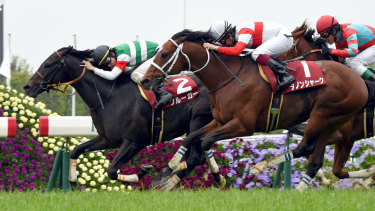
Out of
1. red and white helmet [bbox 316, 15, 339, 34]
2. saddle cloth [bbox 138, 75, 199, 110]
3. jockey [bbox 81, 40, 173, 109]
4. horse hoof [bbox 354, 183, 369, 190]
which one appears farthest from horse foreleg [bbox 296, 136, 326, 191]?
jockey [bbox 81, 40, 173, 109]

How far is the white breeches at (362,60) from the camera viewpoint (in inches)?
283

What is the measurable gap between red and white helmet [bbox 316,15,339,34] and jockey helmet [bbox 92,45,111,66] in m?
2.41

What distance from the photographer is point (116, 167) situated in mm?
6906

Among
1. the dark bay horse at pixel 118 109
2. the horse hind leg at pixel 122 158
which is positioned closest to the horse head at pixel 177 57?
the dark bay horse at pixel 118 109

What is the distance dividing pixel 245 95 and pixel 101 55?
6.18 feet

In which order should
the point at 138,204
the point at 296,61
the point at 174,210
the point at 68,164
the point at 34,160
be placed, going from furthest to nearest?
the point at 34,160 → the point at 68,164 → the point at 296,61 → the point at 138,204 → the point at 174,210

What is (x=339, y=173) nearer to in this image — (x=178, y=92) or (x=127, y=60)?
(x=178, y=92)

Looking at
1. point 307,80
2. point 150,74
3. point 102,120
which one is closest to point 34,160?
point 102,120

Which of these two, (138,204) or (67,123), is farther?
(67,123)

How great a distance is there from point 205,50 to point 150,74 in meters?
0.65

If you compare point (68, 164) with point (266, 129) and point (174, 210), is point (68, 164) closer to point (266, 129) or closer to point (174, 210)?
point (266, 129)

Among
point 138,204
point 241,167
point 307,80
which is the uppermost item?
point 307,80

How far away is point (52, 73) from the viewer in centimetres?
720

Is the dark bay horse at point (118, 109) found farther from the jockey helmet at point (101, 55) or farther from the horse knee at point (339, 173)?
the horse knee at point (339, 173)
